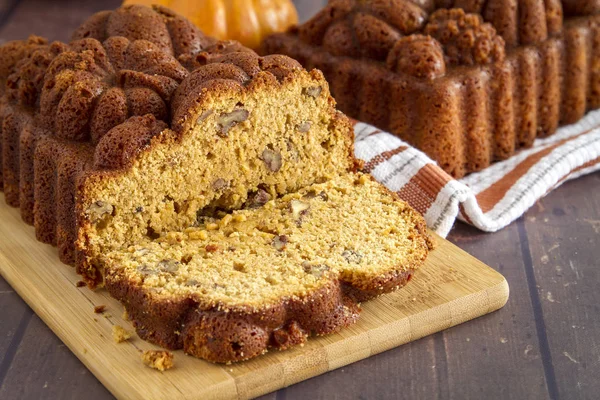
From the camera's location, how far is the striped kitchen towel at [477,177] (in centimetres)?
466

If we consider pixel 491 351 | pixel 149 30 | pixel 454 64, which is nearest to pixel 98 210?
pixel 149 30

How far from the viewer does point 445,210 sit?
4.62 metres

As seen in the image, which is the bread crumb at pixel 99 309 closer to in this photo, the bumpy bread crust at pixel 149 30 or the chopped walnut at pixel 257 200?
the chopped walnut at pixel 257 200

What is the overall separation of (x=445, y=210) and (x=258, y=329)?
5.02 feet

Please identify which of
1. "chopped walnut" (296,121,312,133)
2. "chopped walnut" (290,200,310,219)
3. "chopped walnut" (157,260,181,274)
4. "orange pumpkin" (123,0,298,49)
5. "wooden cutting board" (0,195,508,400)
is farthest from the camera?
"orange pumpkin" (123,0,298,49)

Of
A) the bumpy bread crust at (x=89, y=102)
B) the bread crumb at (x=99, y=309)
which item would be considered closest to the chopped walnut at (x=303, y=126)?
the bumpy bread crust at (x=89, y=102)

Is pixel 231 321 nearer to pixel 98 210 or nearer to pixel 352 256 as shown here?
pixel 352 256

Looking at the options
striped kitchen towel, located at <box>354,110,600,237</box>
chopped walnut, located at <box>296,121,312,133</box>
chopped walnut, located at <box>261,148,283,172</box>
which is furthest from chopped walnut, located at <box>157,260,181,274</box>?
striped kitchen towel, located at <box>354,110,600,237</box>

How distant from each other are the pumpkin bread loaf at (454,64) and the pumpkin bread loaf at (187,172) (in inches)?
28.5

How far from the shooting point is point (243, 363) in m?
3.46

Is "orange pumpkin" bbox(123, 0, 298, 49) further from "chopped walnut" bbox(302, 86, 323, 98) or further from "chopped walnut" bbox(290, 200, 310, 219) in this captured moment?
"chopped walnut" bbox(290, 200, 310, 219)

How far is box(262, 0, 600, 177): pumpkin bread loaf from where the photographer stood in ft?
16.5

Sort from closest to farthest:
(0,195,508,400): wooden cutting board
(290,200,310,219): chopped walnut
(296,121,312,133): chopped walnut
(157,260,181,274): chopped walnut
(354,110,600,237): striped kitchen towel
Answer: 1. (0,195,508,400): wooden cutting board
2. (157,260,181,274): chopped walnut
3. (290,200,310,219): chopped walnut
4. (296,121,312,133): chopped walnut
5. (354,110,600,237): striped kitchen towel

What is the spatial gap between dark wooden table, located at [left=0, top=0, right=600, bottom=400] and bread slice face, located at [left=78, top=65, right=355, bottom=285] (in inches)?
18.2
